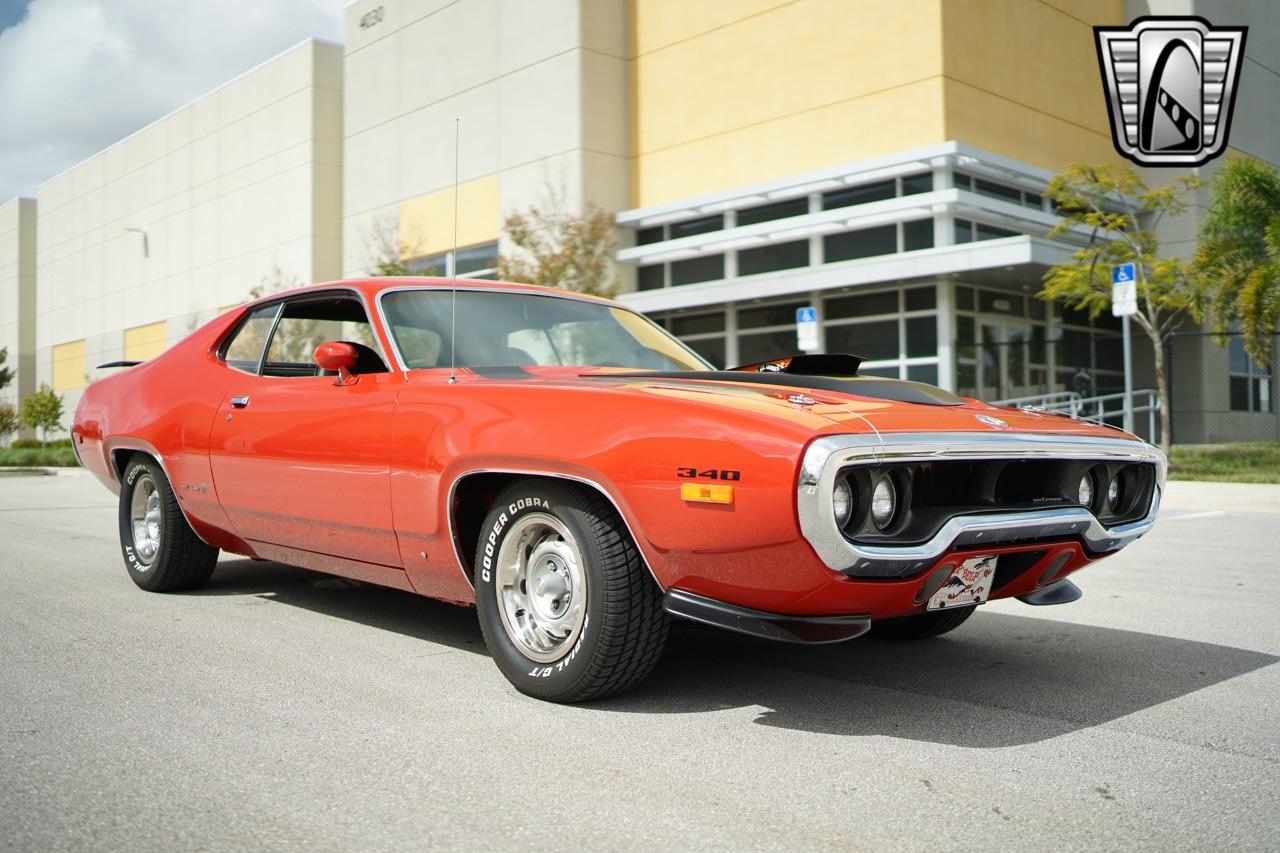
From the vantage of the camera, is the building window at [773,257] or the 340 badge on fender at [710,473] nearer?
the 340 badge on fender at [710,473]

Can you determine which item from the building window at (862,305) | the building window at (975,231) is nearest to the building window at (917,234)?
the building window at (975,231)

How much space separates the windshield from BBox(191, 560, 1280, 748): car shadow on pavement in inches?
47.8

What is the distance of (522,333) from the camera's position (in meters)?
5.04

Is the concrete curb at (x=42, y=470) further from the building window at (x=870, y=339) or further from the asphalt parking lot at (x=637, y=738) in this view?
the asphalt parking lot at (x=637, y=738)

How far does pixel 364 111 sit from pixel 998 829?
1372 inches

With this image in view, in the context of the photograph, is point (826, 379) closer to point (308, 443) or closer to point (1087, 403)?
point (308, 443)

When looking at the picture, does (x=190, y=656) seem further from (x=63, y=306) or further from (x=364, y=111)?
(x=63, y=306)

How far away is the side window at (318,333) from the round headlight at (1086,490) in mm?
2728

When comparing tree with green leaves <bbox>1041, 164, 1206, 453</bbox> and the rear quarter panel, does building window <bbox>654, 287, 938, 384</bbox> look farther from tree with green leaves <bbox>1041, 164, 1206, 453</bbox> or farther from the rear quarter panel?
the rear quarter panel

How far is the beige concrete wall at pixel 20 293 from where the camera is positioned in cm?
6259

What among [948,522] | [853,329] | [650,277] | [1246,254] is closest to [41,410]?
[650,277]

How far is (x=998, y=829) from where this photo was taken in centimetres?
277

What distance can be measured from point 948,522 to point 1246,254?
18478 millimetres

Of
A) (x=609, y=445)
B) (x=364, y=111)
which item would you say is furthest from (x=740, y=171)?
(x=609, y=445)
